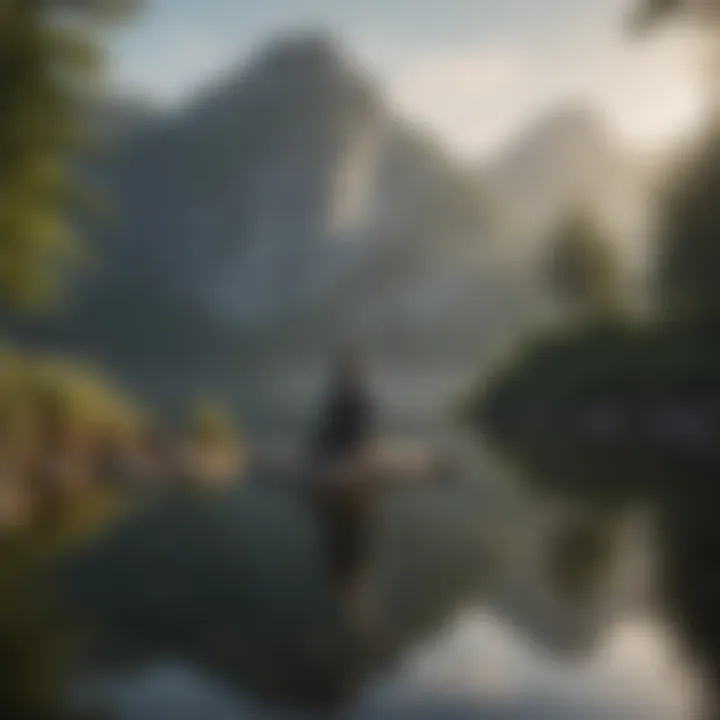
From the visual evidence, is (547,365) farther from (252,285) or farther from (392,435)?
(252,285)

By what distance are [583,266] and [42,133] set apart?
792 millimetres

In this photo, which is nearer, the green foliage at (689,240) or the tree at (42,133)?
the tree at (42,133)

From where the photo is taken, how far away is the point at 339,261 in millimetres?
1612

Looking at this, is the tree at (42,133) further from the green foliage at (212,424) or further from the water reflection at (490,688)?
the water reflection at (490,688)

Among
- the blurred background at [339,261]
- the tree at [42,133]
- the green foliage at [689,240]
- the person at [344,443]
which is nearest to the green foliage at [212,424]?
the blurred background at [339,261]

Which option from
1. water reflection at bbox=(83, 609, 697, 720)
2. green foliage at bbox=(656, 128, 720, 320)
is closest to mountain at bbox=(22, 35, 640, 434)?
green foliage at bbox=(656, 128, 720, 320)

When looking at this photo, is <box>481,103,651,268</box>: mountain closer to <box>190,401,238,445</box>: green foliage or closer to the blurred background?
the blurred background

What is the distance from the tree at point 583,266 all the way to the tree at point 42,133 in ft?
2.30

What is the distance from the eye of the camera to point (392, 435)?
1.52m

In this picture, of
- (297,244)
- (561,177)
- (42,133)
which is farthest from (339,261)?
(42,133)

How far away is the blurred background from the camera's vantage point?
4.80ft

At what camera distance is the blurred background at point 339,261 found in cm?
146

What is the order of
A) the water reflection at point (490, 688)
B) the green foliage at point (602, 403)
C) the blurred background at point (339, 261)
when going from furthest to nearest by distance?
the green foliage at point (602, 403)
the blurred background at point (339, 261)
the water reflection at point (490, 688)

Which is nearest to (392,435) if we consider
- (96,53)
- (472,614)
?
(472,614)
